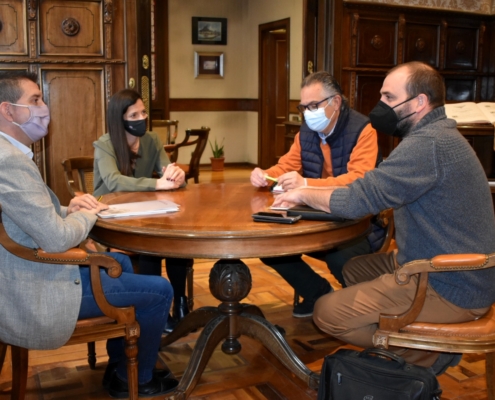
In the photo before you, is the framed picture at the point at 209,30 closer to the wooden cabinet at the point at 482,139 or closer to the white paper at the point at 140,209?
the wooden cabinet at the point at 482,139

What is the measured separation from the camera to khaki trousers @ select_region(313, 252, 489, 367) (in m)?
1.99

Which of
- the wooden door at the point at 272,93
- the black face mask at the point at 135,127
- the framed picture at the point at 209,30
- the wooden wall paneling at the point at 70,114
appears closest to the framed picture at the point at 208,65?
the framed picture at the point at 209,30

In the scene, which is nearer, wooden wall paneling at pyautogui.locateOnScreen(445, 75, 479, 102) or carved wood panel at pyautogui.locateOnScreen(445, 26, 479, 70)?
carved wood panel at pyautogui.locateOnScreen(445, 26, 479, 70)

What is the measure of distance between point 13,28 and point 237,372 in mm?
3413

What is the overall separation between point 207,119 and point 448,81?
15.0 ft

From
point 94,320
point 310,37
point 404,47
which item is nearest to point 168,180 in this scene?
point 94,320

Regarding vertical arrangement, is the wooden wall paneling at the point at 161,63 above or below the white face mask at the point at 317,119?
above

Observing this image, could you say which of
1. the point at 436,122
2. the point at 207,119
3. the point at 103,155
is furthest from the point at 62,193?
the point at 207,119

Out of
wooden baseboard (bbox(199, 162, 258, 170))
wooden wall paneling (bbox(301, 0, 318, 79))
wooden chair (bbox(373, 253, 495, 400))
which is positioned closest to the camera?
wooden chair (bbox(373, 253, 495, 400))

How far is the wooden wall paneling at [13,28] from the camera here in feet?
15.3

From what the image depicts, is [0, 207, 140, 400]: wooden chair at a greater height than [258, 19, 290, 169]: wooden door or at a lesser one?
lesser

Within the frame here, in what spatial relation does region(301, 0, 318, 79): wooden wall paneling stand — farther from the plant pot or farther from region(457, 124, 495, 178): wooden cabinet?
the plant pot

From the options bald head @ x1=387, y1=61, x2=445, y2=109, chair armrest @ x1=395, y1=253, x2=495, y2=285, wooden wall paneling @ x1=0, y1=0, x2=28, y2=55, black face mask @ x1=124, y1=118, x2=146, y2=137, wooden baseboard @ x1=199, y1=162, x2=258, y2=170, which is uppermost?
wooden wall paneling @ x1=0, y1=0, x2=28, y2=55

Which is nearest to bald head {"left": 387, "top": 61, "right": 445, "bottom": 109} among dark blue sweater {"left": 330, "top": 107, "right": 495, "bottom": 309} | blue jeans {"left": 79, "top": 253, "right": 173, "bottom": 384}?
dark blue sweater {"left": 330, "top": 107, "right": 495, "bottom": 309}
